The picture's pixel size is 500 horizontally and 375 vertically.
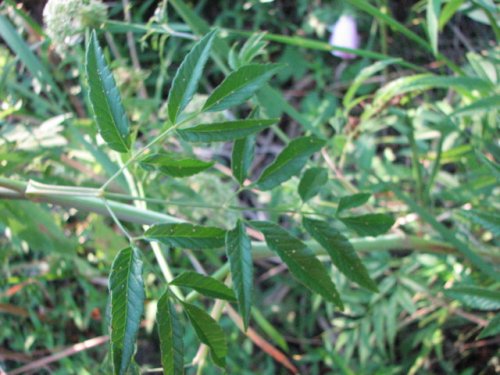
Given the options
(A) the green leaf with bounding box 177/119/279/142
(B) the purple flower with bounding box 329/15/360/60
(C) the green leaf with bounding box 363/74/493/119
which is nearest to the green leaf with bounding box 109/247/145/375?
(A) the green leaf with bounding box 177/119/279/142

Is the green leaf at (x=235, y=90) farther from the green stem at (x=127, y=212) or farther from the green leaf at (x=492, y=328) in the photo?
the green leaf at (x=492, y=328)

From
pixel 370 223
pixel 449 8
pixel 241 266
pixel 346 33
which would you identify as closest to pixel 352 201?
pixel 370 223

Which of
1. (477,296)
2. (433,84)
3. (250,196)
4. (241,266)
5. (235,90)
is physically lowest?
(250,196)

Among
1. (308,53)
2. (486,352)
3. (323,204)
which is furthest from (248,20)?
(486,352)

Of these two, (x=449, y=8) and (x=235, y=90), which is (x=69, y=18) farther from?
(x=449, y=8)

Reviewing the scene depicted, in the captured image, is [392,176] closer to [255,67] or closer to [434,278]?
[434,278]

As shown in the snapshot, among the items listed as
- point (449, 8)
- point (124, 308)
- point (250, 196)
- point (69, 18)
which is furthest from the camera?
point (250, 196)

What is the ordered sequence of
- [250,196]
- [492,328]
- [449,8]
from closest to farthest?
1. [492,328]
2. [449,8]
3. [250,196]

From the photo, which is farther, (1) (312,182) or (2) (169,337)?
(1) (312,182)
